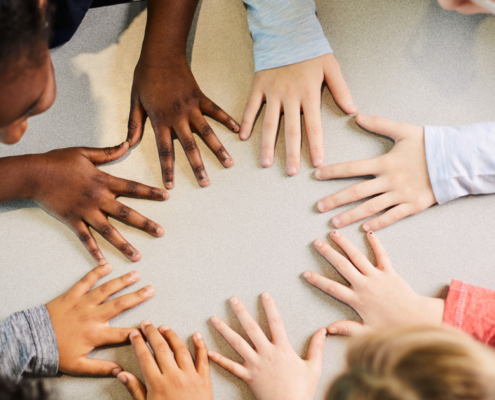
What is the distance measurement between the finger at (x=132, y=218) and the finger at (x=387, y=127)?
406 millimetres

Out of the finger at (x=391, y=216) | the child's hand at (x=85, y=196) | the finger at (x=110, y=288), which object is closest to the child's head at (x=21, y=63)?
the child's hand at (x=85, y=196)

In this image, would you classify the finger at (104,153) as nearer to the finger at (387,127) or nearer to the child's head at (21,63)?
the child's head at (21,63)

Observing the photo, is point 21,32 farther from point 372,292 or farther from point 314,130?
point 372,292

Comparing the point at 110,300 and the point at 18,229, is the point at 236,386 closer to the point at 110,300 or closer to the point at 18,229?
the point at 110,300

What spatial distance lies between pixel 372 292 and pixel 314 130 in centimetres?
30

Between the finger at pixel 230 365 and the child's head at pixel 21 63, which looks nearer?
the child's head at pixel 21 63

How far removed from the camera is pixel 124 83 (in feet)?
2.20

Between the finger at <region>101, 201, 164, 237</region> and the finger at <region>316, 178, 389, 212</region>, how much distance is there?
289mm

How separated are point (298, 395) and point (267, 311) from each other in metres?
0.14

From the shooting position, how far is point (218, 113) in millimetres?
637

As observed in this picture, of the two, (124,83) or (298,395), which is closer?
(298,395)

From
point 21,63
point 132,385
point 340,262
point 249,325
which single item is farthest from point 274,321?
point 21,63

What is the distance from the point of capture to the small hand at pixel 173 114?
63 cm

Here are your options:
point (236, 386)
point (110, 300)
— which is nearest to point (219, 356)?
point (236, 386)
